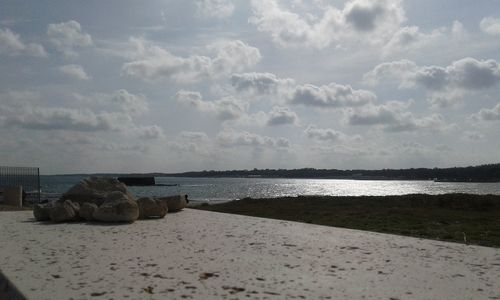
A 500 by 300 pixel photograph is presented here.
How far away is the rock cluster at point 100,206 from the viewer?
548 inches

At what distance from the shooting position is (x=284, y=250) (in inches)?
383

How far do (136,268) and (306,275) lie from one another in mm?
2569

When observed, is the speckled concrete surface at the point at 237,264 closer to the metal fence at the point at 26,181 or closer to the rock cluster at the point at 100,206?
the rock cluster at the point at 100,206

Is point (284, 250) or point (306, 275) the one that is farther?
point (284, 250)

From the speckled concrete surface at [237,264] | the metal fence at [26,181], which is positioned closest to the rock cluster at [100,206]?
the speckled concrete surface at [237,264]

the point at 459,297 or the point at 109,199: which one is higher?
the point at 109,199

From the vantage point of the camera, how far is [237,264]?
8.27 metres

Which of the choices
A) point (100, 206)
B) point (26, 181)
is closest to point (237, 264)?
point (100, 206)

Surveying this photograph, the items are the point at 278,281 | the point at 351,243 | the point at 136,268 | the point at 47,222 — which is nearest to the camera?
the point at 278,281

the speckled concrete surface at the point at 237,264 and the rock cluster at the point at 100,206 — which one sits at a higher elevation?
the rock cluster at the point at 100,206

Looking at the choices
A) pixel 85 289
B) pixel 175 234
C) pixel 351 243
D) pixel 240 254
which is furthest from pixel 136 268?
pixel 351 243

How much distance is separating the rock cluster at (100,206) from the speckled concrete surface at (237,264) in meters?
1.13

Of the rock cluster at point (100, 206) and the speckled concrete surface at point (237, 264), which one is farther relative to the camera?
the rock cluster at point (100, 206)

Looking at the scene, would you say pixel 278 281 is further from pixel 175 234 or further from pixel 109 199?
pixel 109 199
